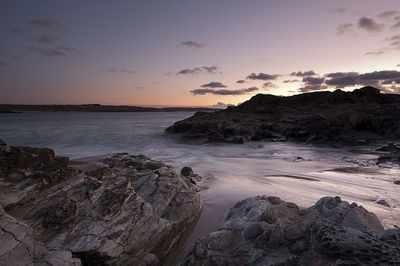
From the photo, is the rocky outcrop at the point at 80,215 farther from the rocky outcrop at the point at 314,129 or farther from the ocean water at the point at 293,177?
the rocky outcrop at the point at 314,129

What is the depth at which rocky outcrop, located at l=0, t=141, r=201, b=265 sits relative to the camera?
126 inches

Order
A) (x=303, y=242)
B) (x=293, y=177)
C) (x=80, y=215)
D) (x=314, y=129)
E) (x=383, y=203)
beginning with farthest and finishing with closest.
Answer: (x=314, y=129) < (x=293, y=177) < (x=383, y=203) < (x=80, y=215) < (x=303, y=242)

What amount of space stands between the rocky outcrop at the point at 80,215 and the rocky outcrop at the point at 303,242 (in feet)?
3.02

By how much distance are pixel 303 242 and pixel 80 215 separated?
3048 millimetres

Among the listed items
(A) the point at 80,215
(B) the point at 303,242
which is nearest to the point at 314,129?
(B) the point at 303,242

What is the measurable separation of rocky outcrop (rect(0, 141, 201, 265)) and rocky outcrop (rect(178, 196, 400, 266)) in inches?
36.2

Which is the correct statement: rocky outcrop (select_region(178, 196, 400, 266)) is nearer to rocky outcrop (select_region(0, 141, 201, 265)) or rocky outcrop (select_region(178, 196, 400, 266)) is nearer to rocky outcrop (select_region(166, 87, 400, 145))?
rocky outcrop (select_region(0, 141, 201, 265))

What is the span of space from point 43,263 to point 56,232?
0.58m

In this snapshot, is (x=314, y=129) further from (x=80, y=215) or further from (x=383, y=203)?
(x=80, y=215)

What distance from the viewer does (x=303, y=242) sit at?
118 inches

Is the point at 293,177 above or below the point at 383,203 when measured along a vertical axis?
below

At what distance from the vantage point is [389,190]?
6727 mm

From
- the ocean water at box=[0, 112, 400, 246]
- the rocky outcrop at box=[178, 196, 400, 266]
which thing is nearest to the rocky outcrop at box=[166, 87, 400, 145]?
the ocean water at box=[0, 112, 400, 246]

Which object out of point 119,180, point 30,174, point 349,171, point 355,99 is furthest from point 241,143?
point 355,99
